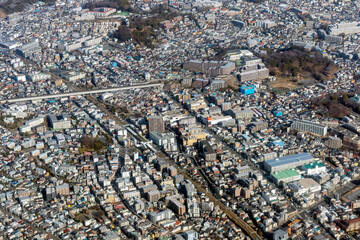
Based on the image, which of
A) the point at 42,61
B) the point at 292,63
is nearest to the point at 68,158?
the point at 42,61

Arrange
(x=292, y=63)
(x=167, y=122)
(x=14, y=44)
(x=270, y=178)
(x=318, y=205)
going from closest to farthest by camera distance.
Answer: (x=318, y=205)
(x=270, y=178)
(x=167, y=122)
(x=292, y=63)
(x=14, y=44)

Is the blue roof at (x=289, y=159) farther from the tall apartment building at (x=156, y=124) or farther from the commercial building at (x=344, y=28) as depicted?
the commercial building at (x=344, y=28)

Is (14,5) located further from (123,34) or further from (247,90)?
(247,90)

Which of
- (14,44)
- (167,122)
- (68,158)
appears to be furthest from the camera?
(14,44)

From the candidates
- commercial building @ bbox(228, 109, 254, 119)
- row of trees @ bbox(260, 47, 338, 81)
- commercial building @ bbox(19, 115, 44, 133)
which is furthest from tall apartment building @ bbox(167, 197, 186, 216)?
row of trees @ bbox(260, 47, 338, 81)

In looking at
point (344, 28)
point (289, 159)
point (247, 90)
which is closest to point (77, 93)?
point (247, 90)

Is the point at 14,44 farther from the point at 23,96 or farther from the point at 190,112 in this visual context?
the point at 190,112
